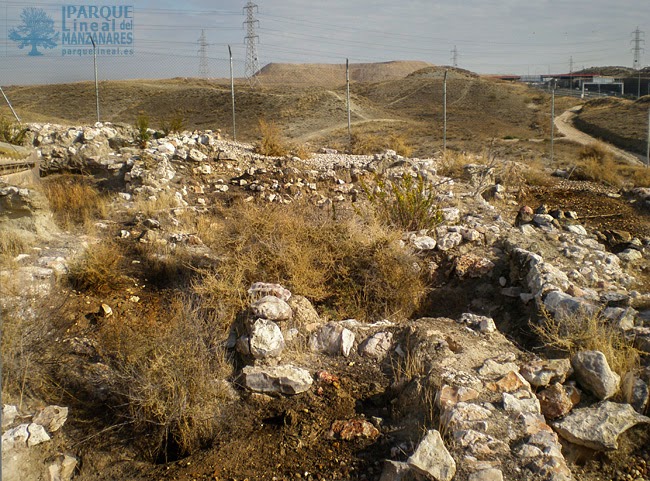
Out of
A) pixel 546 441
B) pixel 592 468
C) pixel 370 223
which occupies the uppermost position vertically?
pixel 370 223

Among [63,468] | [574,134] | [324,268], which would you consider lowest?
[63,468]

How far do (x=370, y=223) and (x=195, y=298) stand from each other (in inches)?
91.2

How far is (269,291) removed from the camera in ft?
16.3

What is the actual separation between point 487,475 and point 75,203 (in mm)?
7361

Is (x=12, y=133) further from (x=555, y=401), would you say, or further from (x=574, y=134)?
(x=574, y=134)

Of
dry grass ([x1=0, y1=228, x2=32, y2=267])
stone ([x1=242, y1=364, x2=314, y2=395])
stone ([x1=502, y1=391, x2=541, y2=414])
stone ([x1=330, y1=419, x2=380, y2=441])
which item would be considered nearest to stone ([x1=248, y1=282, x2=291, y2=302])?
stone ([x1=242, y1=364, x2=314, y2=395])

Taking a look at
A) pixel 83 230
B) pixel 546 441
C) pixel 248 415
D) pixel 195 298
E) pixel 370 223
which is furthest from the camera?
pixel 83 230

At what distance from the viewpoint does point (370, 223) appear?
662cm

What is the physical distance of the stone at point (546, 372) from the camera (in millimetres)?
3846

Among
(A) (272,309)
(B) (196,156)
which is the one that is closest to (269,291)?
(A) (272,309)

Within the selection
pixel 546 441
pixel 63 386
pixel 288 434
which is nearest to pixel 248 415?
pixel 288 434

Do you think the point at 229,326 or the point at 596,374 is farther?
the point at 229,326

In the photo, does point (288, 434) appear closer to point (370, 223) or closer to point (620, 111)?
point (370, 223)

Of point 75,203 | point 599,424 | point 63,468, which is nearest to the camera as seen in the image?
point 63,468
